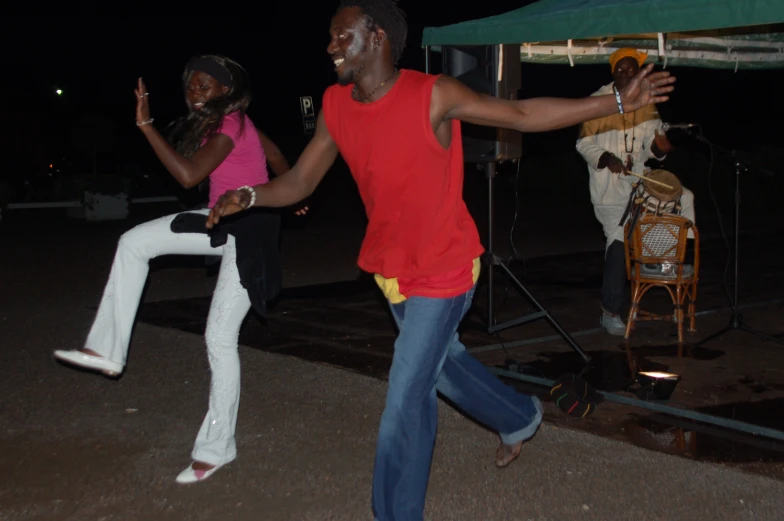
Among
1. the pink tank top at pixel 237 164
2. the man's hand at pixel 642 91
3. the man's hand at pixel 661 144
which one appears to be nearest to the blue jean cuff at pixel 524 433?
Answer: the man's hand at pixel 642 91

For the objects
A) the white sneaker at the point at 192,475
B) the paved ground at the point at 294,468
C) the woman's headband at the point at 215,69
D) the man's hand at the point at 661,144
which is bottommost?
the paved ground at the point at 294,468

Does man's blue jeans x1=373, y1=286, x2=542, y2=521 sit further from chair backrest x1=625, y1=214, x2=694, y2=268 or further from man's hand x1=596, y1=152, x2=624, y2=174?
chair backrest x1=625, y1=214, x2=694, y2=268

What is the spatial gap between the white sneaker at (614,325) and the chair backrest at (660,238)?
0.54 metres

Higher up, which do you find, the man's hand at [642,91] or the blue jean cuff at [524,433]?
A: the man's hand at [642,91]

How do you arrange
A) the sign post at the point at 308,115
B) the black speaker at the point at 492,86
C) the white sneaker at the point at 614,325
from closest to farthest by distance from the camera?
the black speaker at the point at 492,86, the white sneaker at the point at 614,325, the sign post at the point at 308,115

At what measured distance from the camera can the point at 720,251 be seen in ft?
42.7

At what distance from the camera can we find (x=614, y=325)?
7.44m

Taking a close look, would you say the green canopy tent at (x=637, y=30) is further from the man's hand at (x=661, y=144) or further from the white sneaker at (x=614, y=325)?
the white sneaker at (x=614, y=325)

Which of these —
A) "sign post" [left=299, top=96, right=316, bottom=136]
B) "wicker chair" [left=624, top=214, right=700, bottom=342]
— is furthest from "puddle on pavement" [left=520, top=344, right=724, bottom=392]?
"sign post" [left=299, top=96, right=316, bottom=136]

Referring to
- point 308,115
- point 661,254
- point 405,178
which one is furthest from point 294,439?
point 308,115

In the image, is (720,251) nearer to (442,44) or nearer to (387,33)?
(442,44)

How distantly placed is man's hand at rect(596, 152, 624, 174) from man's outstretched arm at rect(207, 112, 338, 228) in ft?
11.4

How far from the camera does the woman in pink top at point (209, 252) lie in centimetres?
423

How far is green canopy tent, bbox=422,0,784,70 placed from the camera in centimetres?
463
